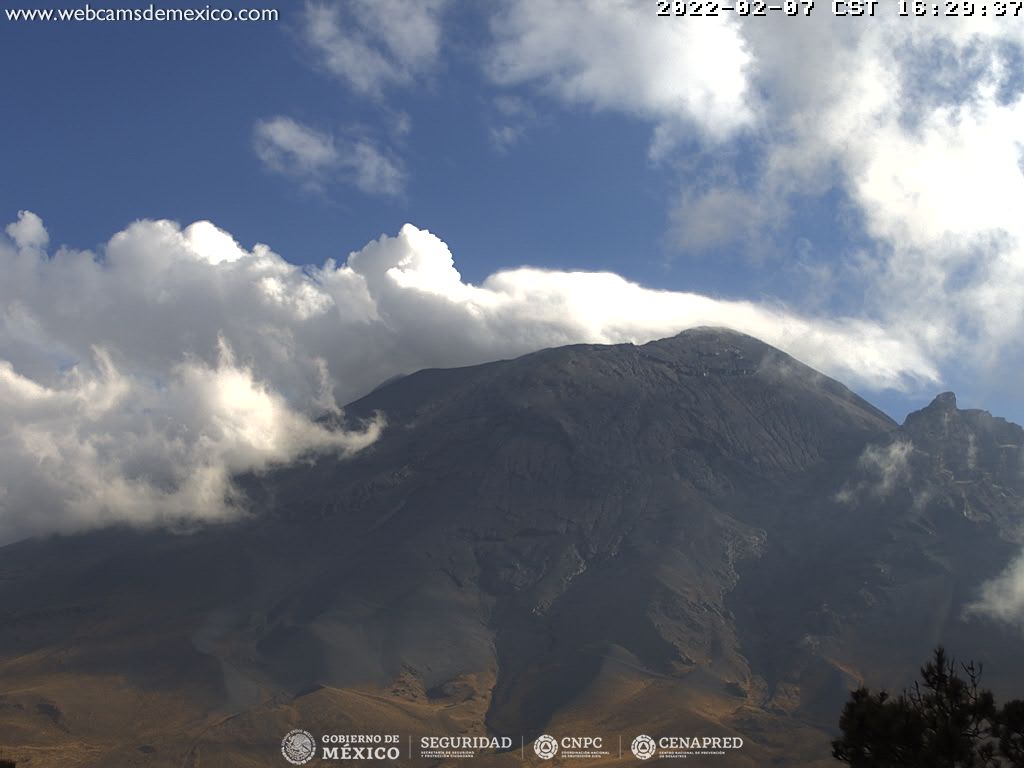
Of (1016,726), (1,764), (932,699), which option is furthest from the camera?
(1,764)

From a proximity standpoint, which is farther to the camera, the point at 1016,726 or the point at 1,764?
the point at 1,764

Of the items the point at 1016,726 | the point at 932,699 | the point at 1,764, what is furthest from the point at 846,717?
the point at 1,764

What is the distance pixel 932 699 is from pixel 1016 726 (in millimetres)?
4069

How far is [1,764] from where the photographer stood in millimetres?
65750

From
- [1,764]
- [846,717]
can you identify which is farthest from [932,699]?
[1,764]

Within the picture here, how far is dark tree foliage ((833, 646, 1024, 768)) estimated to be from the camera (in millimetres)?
46312

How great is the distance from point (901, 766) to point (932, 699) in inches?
174

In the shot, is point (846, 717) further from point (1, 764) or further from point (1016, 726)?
point (1, 764)

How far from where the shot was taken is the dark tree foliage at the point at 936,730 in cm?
4631

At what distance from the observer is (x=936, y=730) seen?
46.8m

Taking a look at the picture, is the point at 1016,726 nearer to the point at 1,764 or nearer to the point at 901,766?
the point at 901,766

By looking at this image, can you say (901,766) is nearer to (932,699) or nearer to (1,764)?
(932,699)

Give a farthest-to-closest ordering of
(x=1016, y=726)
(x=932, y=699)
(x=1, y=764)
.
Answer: (x=1, y=764), (x=932, y=699), (x=1016, y=726)

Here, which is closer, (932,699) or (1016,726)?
(1016,726)
